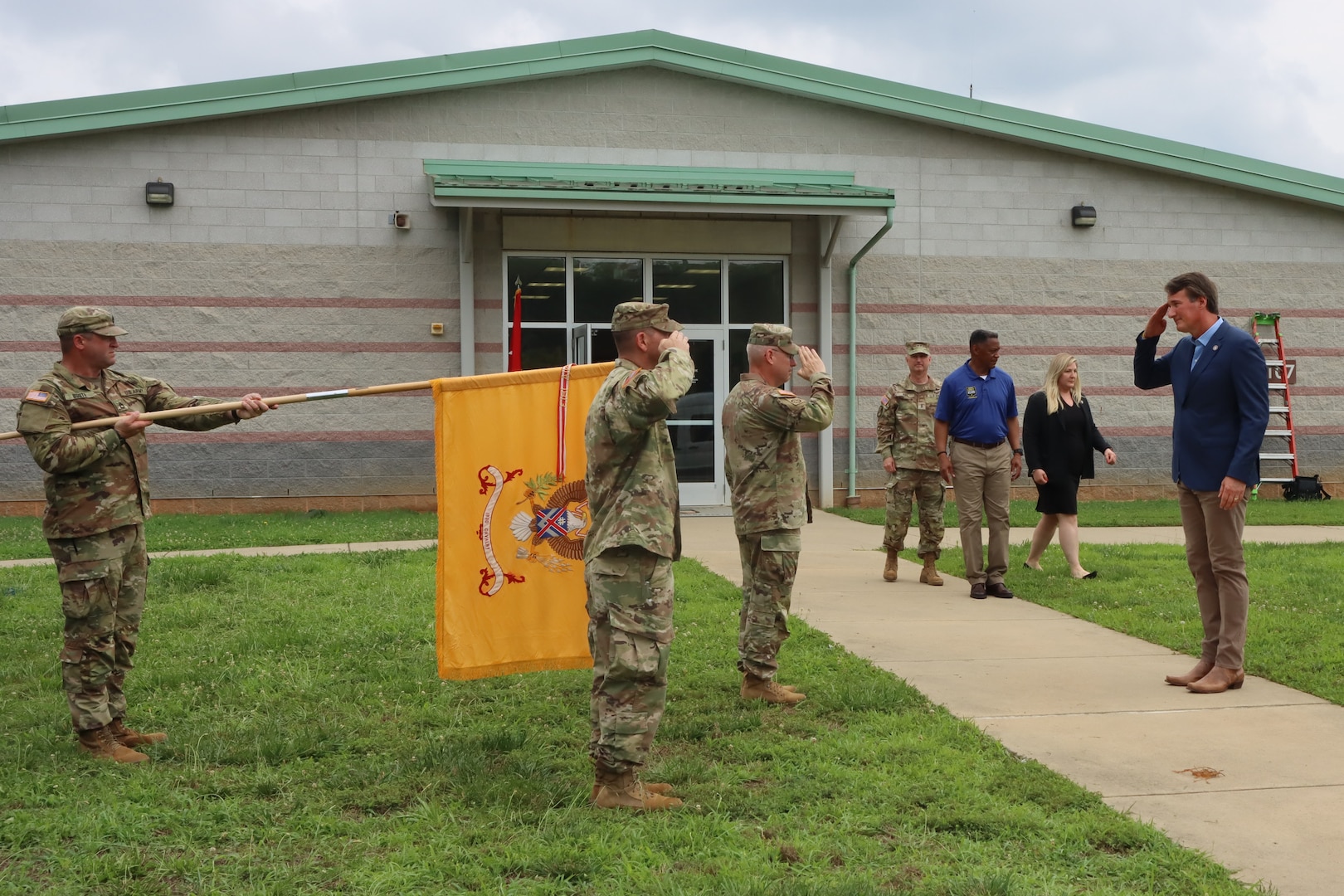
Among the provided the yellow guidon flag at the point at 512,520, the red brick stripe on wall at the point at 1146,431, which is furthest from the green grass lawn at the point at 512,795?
the red brick stripe on wall at the point at 1146,431

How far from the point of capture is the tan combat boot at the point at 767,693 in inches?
253

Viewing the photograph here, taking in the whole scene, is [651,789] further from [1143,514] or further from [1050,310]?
[1050,310]

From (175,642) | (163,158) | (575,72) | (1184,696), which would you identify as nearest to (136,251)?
Result: (163,158)

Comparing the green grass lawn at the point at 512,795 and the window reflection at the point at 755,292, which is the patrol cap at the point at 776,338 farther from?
the window reflection at the point at 755,292

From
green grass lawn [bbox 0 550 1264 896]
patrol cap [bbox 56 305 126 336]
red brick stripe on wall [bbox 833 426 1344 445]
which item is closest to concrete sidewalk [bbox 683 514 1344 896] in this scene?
green grass lawn [bbox 0 550 1264 896]

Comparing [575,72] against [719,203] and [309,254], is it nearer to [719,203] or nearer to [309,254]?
[719,203]

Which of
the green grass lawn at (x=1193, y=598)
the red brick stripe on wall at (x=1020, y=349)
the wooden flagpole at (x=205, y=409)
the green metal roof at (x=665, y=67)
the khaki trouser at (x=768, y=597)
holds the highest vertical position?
the green metal roof at (x=665, y=67)

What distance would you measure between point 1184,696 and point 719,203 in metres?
11.1

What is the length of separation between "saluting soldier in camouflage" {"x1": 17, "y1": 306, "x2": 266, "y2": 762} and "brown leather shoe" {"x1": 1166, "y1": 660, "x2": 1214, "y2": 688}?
5.20 meters

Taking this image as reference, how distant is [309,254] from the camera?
55.7 feet

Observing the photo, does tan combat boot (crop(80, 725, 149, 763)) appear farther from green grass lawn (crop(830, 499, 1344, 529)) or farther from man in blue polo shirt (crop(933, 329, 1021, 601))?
green grass lawn (crop(830, 499, 1344, 529))

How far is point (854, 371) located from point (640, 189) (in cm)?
425

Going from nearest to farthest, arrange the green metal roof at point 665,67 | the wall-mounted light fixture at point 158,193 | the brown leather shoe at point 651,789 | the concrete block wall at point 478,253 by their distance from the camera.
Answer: the brown leather shoe at point 651,789 < the green metal roof at point 665,67 < the wall-mounted light fixture at point 158,193 < the concrete block wall at point 478,253

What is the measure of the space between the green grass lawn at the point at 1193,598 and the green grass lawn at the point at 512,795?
95.3 inches
